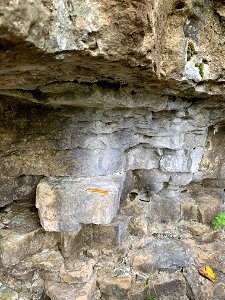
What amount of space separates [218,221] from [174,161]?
2.70 ft

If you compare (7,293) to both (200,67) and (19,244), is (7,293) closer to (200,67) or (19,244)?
(19,244)

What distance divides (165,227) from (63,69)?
7.08ft

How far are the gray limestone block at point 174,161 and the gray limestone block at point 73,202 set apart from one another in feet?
1.78

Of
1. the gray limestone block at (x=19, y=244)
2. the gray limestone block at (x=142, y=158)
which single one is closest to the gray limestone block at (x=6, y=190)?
the gray limestone block at (x=19, y=244)

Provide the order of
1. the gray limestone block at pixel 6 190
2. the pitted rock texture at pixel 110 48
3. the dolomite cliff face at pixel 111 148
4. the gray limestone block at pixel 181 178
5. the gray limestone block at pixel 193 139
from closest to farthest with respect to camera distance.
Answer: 1. the pitted rock texture at pixel 110 48
2. the dolomite cliff face at pixel 111 148
3. the gray limestone block at pixel 6 190
4. the gray limestone block at pixel 193 139
5. the gray limestone block at pixel 181 178

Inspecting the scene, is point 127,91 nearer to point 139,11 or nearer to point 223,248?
point 139,11

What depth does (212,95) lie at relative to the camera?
1.91 meters

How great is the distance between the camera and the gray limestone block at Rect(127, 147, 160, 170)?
261 centimetres

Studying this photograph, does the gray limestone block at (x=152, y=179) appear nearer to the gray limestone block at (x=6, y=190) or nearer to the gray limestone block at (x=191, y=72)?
the gray limestone block at (x=6, y=190)

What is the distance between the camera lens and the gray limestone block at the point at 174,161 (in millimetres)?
2580

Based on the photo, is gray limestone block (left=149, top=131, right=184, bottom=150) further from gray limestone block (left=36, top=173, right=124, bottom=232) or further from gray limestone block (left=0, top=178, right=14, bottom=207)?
gray limestone block (left=0, top=178, right=14, bottom=207)

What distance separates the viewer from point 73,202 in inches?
91.9

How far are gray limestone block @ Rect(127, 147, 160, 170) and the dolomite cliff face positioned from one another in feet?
0.03

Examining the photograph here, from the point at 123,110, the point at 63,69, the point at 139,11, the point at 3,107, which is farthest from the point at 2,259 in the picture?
the point at 139,11
